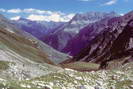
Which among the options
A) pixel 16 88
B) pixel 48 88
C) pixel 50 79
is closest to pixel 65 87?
pixel 50 79

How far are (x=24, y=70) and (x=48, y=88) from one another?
61.5ft

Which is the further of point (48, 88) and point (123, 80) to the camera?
point (123, 80)

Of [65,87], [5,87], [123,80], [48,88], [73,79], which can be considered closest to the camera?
[5,87]

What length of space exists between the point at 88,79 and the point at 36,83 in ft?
33.9

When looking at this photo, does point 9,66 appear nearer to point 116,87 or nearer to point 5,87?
point 116,87

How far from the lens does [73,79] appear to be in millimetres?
40188

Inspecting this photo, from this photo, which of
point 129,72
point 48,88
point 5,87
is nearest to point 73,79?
point 48,88

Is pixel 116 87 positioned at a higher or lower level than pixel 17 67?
lower

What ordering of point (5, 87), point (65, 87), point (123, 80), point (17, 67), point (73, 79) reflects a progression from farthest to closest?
point (17, 67) < point (123, 80) < point (73, 79) < point (65, 87) < point (5, 87)

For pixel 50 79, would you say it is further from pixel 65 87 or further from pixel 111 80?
pixel 111 80

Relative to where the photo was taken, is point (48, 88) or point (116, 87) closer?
point (48, 88)

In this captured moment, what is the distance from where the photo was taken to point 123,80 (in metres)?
44.4

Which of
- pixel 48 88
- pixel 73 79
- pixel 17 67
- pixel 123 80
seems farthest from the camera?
pixel 17 67

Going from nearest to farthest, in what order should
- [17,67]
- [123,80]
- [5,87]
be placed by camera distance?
[5,87] → [123,80] → [17,67]
